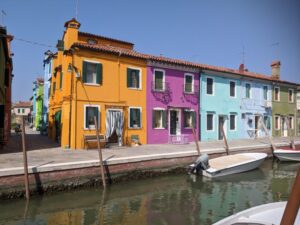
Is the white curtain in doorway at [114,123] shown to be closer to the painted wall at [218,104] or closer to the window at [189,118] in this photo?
the window at [189,118]

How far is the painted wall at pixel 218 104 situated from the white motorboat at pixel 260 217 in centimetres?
1648

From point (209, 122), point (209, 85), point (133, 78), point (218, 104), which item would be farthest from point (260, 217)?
point (218, 104)

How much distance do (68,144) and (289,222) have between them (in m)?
14.8

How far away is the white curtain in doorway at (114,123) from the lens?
675 inches

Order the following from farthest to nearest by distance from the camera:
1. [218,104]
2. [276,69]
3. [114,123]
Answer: [276,69] < [218,104] < [114,123]

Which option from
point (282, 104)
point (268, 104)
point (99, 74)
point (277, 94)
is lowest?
point (268, 104)

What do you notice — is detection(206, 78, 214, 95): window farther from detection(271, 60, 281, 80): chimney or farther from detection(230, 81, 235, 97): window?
detection(271, 60, 281, 80): chimney

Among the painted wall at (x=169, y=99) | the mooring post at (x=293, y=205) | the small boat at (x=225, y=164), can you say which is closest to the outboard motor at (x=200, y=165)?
the small boat at (x=225, y=164)

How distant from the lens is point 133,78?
1873 centimetres

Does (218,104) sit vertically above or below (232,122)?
above

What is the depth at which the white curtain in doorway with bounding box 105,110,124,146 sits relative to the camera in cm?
1716

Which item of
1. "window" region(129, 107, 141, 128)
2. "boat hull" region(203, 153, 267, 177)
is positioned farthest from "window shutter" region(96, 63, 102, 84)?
"boat hull" region(203, 153, 267, 177)

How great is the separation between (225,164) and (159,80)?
811 cm

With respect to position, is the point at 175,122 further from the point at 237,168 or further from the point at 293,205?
the point at 293,205
